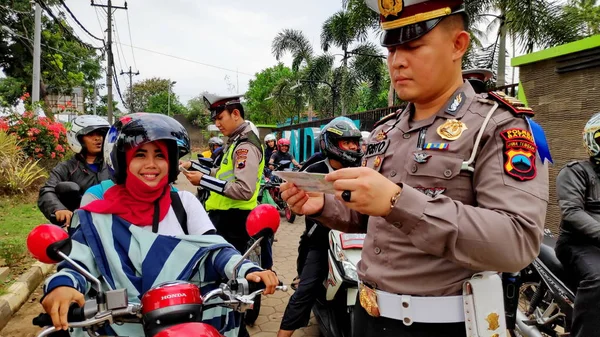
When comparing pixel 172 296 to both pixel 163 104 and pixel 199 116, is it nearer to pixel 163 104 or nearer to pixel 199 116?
pixel 199 116

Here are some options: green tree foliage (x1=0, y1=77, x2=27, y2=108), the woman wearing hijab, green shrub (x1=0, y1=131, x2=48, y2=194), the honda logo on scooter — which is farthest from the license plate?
green tree foliage (x1=0, y1=77, x2=27, y2=108)

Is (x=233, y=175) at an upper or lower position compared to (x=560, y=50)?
lower

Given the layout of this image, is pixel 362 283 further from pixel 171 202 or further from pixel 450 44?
pixel 171 202

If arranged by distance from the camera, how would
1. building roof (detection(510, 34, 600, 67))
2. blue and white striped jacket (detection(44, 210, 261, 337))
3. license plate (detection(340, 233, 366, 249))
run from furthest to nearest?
building roof (detection(510, 34, 600, 67)) < license plate (detection(340, 233, 366, 249)) < blue and white striped jacket (detection(44, 210, 261, 337))

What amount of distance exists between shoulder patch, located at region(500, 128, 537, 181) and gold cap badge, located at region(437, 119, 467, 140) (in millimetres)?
130

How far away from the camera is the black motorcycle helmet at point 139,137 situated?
6.04 ft

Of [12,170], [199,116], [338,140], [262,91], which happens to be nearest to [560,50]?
[338,140]

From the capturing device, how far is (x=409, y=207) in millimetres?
1044

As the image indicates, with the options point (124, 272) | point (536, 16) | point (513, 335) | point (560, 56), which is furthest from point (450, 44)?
point (536, 16)

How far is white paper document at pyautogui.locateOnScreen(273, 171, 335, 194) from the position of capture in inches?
43.3

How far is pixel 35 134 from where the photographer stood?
400 inches

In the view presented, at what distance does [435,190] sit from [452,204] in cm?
24

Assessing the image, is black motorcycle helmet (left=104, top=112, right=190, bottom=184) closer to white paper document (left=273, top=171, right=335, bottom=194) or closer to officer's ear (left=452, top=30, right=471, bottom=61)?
white paper document (left=273, top=171, right=335, bottom=194)

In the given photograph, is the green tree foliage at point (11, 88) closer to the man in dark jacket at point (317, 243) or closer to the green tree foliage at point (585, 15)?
the man in dark jacket at point (317, 243)
